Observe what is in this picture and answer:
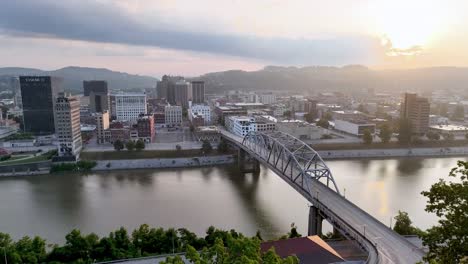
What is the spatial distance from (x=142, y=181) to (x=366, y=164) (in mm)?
12661

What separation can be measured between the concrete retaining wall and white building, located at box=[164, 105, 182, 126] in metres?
13.9

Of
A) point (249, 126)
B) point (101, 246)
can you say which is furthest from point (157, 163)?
point (101, 246)

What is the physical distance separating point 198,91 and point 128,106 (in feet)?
54.5

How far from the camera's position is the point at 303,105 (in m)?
41.1

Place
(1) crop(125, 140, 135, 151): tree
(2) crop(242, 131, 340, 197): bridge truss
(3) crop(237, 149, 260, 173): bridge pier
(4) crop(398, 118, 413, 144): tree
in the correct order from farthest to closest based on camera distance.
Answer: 1. (4) crop(398, 118, 413, 144): tree
2. (1) crop(125, 140, 135, 151): tree
3. (3) crop(237, 149, 260, 173): bridge pier
4. (2) crop(242, 131, 340, 197): bridge truss

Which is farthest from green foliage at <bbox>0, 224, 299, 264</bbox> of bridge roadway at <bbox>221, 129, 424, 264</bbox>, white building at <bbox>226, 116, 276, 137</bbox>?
white building at <bbox>226, 116, 276, 137</bbox>

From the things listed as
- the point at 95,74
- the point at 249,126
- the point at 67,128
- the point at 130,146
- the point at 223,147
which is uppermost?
the point at 95,74

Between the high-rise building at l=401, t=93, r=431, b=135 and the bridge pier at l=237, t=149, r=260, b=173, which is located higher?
the high-rise building at l=401, t=93, r=431, b=135

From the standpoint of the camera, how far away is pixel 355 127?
2609 cm

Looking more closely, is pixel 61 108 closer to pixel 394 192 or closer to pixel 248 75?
pixel 394 192

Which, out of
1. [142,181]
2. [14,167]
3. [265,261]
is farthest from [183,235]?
[14,167]

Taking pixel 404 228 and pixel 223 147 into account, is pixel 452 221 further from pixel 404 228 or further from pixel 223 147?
pixel 223 147

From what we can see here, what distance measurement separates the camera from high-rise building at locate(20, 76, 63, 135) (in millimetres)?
27578

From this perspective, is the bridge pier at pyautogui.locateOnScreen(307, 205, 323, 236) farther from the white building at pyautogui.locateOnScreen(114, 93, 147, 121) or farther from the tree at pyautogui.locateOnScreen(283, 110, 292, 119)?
the white building at pyautogui.locateOnScreen(114, 93, 147, 121)
